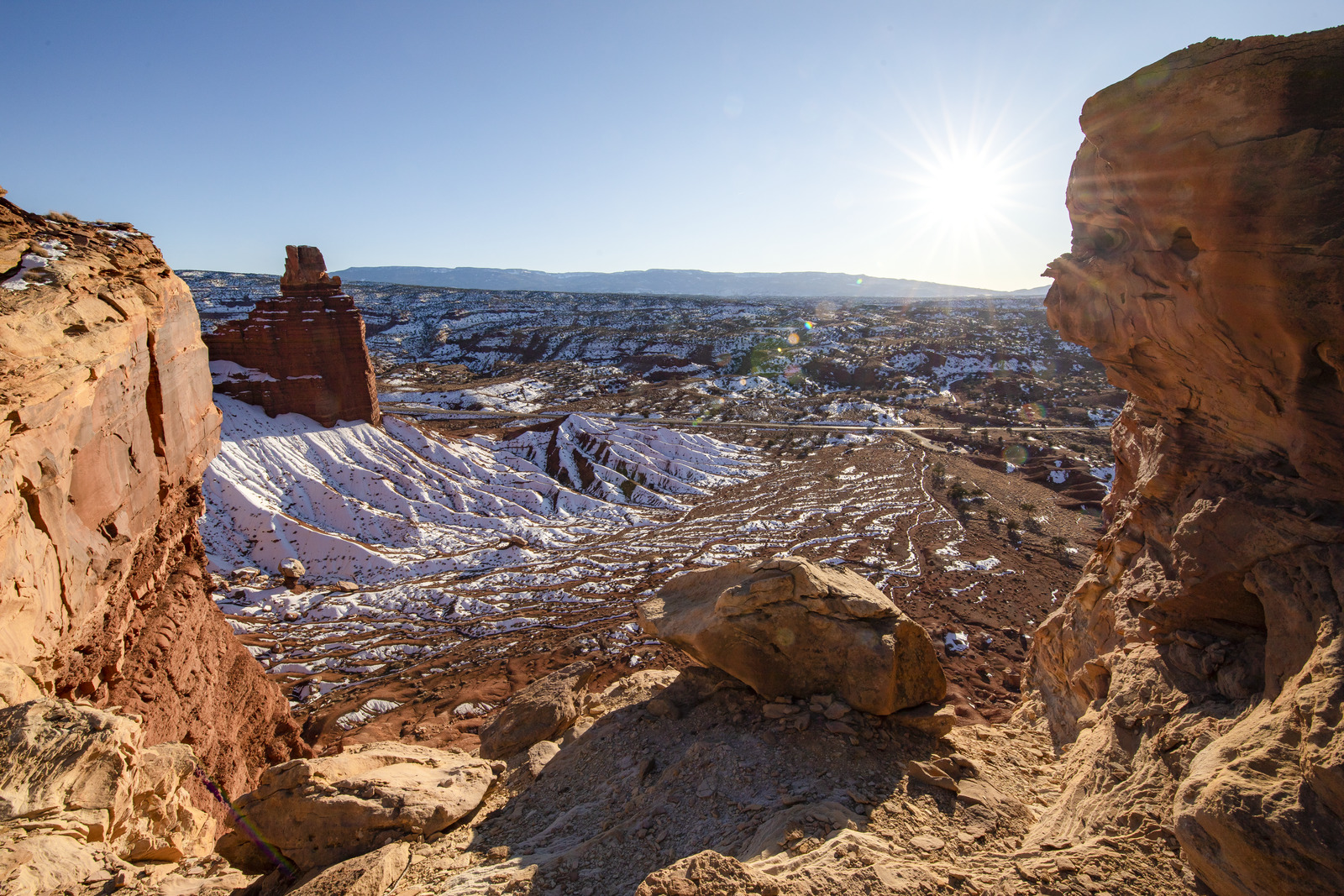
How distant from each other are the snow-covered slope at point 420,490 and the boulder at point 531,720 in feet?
44.9

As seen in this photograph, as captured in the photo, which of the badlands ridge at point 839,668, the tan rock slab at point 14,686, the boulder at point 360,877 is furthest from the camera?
the boulder at point 360,877

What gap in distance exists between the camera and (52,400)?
5.21m

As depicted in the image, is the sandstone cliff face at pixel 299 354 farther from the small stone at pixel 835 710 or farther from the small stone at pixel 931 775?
the small stone at pixel 931 775

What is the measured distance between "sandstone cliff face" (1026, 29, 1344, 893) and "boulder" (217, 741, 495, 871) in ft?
20.2

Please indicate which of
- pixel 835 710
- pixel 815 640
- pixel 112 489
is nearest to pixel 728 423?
pixel 815 640

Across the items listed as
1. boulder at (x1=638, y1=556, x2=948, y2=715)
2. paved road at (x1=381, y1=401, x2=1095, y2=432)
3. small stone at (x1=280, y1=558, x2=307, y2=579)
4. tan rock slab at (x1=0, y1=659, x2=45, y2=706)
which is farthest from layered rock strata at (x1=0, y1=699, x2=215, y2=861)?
paved road at (x1=381, y1=401, x2=1095, y2=432)

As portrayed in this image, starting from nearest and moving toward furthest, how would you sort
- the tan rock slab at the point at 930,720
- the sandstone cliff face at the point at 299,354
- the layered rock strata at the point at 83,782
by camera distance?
the layered rock strata at the point at 83,782, the tan rock slab at the point at 930,720, the sandstone cliff face at the point at 299,354

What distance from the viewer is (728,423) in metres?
49.7

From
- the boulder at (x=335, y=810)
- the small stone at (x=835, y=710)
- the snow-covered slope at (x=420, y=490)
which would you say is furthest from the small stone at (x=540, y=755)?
the snow-covered slope at (x=420, y=490)

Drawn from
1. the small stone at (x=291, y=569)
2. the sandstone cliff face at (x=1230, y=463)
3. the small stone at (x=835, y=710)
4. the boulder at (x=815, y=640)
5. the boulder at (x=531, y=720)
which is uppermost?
the sandstone cliff face at (x=1230, y=463)

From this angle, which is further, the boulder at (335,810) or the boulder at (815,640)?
the boulder at (815,640)

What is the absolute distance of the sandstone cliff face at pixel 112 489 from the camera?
16.6 feet

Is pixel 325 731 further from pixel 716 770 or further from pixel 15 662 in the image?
pixel 716 770

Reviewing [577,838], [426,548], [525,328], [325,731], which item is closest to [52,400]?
[577,838]
